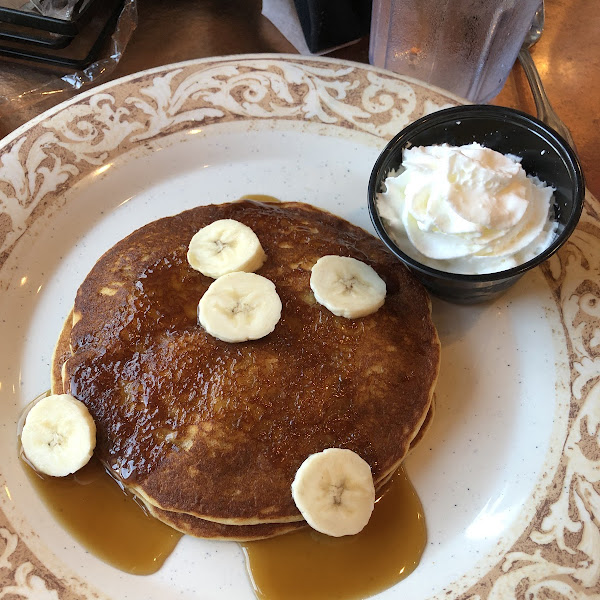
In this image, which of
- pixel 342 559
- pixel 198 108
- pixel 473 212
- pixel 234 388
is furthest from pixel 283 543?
pixel 198 108

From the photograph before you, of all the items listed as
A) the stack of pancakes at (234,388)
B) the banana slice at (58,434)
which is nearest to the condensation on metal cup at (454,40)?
the stack of pancakes at (234,388)

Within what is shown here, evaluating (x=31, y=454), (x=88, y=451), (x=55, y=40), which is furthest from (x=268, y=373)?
(x=55, y=40)

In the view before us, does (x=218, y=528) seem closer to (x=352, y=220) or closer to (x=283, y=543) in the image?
(x=283, y=543)

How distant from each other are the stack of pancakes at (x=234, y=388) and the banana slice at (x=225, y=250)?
40 millimetres

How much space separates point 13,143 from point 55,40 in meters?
0.61

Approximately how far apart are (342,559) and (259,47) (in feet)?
6.87

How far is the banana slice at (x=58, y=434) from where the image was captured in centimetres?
160

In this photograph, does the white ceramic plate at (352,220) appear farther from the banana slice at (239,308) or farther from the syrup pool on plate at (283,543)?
the banana slice at (239,308)

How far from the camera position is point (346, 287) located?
1720 millimetres

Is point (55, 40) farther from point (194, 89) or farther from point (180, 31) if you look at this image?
point (194, 89)

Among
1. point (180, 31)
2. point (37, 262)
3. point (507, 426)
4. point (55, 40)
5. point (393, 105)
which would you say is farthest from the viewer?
point (180, 31)

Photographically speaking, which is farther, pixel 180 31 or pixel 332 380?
pixel 180 31

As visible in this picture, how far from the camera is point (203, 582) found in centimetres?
156

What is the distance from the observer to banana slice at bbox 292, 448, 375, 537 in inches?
58.4
